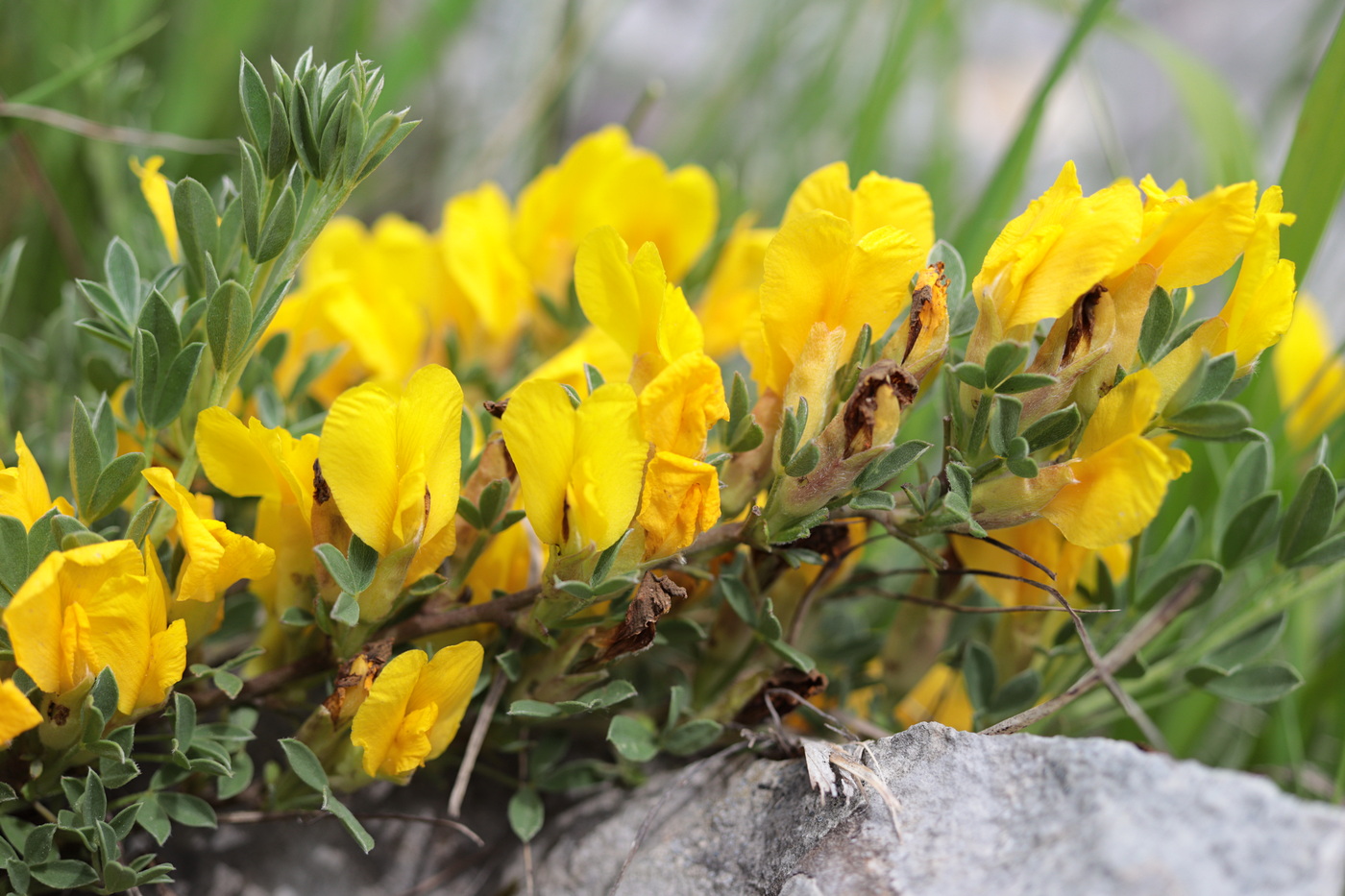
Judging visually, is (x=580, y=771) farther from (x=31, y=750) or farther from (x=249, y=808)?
(x=31, y=750)

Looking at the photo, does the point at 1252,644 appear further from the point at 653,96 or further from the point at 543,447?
the point at 653,96

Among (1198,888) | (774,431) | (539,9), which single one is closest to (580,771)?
(774,431)

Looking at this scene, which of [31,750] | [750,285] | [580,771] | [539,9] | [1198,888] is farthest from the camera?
[539,9]

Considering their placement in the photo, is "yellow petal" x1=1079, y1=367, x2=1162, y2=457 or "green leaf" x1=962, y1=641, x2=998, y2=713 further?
"green leaf" x1=962, y1=641, x2=998, y2=713

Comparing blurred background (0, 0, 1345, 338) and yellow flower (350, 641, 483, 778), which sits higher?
blurred background (0, 0, 1345, 338)

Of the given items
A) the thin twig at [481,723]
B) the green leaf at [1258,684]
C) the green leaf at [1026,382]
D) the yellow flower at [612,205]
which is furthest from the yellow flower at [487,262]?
the green leaf at [1258,684]

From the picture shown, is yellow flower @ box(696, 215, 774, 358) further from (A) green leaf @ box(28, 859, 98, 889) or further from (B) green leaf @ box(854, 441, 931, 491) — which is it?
(A) green leaf @ box(28, 859, 98, 889)

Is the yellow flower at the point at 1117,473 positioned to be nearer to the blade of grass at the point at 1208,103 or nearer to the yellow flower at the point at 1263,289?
the yellow flower at the point at 1263,289

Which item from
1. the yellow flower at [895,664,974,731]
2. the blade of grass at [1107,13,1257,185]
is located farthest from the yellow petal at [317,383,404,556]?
the blade of grass at [1107,13,1257,185]
